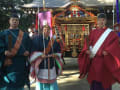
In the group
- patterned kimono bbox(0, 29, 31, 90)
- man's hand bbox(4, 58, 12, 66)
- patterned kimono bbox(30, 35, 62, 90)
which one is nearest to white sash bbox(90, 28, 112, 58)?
patterned kimono bbox(30, 35, 62, 90)

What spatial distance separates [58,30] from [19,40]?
14.6 feet

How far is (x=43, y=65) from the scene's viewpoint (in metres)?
3.07

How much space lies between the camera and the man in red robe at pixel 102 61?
8.69 feet

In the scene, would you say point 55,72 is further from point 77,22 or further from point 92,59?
point 77,22

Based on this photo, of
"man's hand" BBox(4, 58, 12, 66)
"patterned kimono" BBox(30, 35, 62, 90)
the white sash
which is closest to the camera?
"man's hand" BBox(4, 58, 12, 66)

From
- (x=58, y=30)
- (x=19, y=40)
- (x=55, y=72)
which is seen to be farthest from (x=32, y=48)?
(x=58, y=30)

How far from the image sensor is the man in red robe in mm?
2648

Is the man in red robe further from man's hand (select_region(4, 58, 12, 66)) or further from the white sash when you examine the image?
man's hand (select_region(4, 58, 12, 66))

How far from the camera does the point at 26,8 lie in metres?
7.50

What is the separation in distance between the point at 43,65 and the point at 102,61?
1028mm

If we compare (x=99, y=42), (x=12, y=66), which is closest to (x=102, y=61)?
(x=99, y=42)

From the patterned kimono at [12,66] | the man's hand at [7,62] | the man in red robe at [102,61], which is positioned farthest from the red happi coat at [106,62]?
the man's hand at [7,62]

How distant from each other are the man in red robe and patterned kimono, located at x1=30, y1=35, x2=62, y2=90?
58 centimetres

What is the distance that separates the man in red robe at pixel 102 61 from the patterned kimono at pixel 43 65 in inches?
22.7
